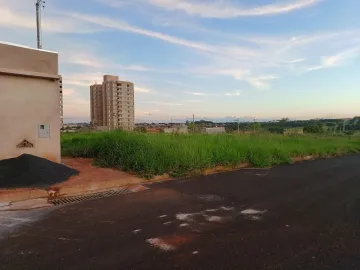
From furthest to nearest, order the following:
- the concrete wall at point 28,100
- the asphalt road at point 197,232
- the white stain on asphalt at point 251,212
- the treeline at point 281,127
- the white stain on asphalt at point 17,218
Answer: the treeline at point 281,127, the concrete wall at point 28,100, the white stain on asphalt at point 251,212, the white stain on asphalt at point 17,218, the asphalt road at point 197,232

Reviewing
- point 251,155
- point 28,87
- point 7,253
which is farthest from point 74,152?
point 7,253

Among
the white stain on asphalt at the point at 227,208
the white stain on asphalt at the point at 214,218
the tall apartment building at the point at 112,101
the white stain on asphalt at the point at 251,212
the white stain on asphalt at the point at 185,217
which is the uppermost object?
the tall apartment building at the point at 112,101

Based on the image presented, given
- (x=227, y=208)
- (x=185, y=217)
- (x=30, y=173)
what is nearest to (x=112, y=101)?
(x=30, y=173)

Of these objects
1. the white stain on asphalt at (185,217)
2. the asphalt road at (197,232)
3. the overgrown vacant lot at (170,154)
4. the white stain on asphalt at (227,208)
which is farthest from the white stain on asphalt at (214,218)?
the overgrown vacant lot at (170,154)

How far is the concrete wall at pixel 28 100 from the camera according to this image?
296 inches

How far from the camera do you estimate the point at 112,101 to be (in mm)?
30750

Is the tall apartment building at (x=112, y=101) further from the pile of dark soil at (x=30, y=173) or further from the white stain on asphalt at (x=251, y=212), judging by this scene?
the white stain on asphalt at (x=251, y=212)

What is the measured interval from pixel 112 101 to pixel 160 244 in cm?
2850

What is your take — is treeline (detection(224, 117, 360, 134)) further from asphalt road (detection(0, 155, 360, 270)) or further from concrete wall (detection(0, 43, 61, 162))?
concrete wall (detection(0, 43, 61, 162))

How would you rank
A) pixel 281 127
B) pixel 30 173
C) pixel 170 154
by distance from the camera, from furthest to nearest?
1. pixel 281 127
2. pixel 170 154
3. pixel 30 173

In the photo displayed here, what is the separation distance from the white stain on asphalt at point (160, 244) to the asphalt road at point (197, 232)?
12 millimetres

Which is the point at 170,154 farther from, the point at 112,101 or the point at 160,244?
the point at 112,101

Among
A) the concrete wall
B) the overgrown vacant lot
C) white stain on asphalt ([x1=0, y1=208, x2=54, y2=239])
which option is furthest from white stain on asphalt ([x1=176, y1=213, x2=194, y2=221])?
the concrete wall

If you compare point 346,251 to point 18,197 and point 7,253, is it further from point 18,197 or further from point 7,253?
point 18,197
